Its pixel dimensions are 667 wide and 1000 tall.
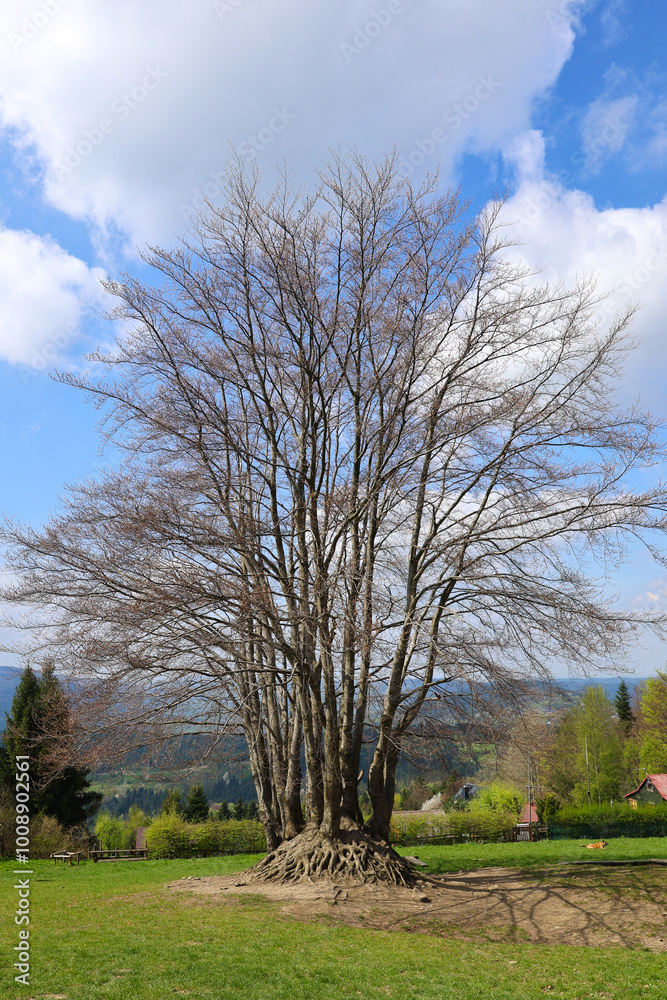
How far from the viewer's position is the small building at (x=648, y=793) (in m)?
33.0

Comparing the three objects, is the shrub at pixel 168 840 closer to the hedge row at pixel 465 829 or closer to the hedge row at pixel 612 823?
the hedge row at pixel 465 829

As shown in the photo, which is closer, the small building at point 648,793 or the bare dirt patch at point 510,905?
the bare dirt patch at point 510,905

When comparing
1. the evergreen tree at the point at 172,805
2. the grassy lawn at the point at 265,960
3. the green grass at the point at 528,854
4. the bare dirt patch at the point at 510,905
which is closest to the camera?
the grassy lawn at the point at 265,960

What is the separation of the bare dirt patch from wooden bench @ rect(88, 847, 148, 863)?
10.2 meters

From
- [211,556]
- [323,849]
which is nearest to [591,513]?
[211,556]

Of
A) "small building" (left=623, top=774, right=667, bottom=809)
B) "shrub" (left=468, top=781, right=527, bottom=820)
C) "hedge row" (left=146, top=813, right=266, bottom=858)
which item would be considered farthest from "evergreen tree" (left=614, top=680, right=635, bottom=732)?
"hedge row" (left=146, top=813, right=266, bottom=858)

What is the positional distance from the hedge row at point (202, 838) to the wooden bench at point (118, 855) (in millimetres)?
314

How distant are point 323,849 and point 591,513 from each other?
773 centimetres

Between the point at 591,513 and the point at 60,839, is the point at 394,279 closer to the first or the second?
the point at 591,513

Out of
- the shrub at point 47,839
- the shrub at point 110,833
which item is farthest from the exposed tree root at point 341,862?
the shrub at point 110,833

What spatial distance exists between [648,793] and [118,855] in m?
28.9

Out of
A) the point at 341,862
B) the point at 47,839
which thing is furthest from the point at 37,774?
the point at 341,862

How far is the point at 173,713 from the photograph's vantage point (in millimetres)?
12680

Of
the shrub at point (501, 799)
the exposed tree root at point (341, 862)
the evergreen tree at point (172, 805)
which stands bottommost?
the shrub at point (501, 799)
